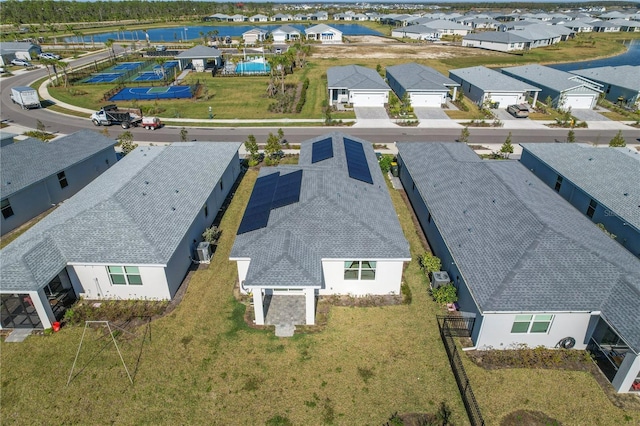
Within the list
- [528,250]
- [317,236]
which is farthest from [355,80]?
[528,250]

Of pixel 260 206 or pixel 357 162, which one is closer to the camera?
pixel 260 206

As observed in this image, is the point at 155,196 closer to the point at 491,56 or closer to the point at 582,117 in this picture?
the point at 582,117

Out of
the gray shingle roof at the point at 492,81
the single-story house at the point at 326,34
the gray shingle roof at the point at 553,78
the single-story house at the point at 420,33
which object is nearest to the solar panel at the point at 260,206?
the gray shingle roof at the point at 492,81

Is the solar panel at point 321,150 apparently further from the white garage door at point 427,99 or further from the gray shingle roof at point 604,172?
the white garage door at point 427,99

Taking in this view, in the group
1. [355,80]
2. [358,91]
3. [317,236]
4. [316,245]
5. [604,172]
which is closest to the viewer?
[316,245]

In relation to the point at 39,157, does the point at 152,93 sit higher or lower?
lower

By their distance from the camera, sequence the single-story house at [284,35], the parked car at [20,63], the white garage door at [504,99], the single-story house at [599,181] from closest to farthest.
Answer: the single-story house at [599,181] → the white garage door at [504,99] → the parked car at [20,63] → the single-story house at [284,35]

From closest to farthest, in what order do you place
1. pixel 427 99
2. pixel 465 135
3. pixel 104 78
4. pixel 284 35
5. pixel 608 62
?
pixel 465 135 < pixel 427 99 < pixel 104 78 < pixel 608 62 < pixel 284 35

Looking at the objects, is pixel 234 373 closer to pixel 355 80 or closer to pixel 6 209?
pixel 6 209
